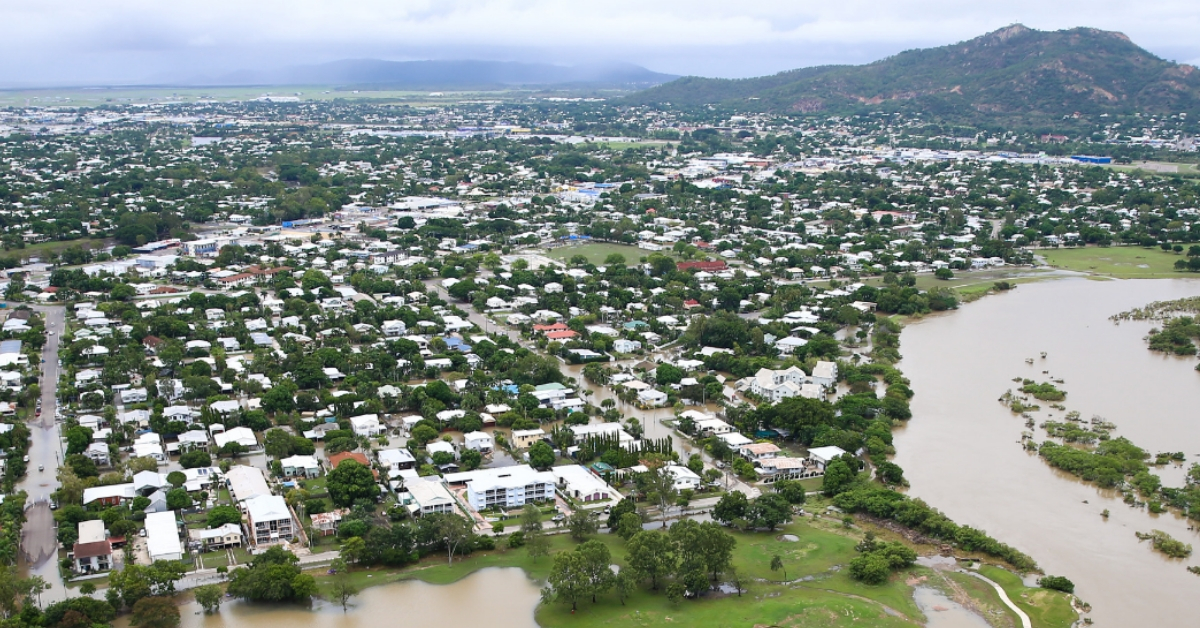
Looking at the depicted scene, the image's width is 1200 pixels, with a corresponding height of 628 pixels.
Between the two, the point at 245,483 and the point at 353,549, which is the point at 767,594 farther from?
the point at 245,483

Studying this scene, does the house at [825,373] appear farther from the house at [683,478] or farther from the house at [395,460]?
the house at [395,460]

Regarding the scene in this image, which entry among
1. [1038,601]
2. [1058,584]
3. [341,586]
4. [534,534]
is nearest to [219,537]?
[341,586]

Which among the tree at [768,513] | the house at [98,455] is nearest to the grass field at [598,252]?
the house at [98,455]

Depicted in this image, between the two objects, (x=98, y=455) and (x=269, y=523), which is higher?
(x=269, y=523)

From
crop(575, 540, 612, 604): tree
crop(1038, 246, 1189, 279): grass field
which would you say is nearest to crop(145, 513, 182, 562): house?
crop(575, 540, 612, 604): tree

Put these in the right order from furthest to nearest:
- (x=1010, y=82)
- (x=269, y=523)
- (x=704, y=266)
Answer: (x=1010, y=82) < (x=704, y=266) < (x=269, y=523)

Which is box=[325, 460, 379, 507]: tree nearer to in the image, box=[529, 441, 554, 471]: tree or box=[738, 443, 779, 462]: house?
box=[529, 441, 554, 471]: tree

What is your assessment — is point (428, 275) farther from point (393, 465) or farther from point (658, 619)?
point (658, 619)
